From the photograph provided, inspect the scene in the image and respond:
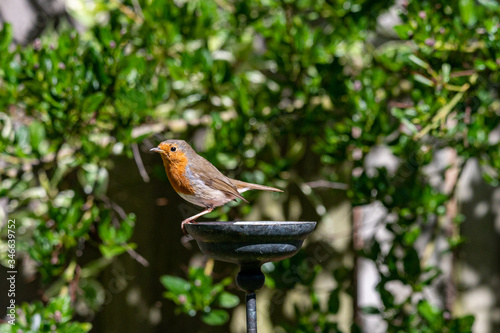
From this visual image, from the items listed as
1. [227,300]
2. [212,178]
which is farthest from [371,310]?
[212,178]

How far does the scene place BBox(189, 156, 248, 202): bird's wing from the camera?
134 cm

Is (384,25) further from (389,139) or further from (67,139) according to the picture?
(67,139)

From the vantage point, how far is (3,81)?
6.17 feet

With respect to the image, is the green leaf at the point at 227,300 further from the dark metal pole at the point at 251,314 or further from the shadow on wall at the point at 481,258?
the shadow on wall at the point at 481,258

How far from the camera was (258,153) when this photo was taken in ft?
7.05

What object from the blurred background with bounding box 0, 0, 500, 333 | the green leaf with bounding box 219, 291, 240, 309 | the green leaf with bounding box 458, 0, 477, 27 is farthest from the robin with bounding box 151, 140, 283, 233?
the green leaf with bounding box 458, 0, 477, 27

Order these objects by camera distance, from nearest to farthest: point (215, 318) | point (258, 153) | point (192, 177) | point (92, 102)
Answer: point (192, 177) → point (92, 102) → point (215, 318) → point (258, 153)

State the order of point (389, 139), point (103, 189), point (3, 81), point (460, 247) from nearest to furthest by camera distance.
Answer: point (3, 81)
point (103, 189)
point (389, 139)
point (460, 247)

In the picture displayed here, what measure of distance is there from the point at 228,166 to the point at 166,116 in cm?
31

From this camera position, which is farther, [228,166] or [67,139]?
[228,166]

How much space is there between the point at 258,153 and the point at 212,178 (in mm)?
802

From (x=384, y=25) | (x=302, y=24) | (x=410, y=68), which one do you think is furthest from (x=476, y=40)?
(x=302, y=24)

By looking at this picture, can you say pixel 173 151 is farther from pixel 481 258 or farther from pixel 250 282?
pixel 481 258

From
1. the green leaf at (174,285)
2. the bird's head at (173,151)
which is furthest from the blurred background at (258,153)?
the bird's head at (173,151)
